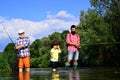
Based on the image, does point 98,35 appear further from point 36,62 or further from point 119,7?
point 36,62

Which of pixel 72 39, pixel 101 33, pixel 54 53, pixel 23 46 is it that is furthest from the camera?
pixel 101 33

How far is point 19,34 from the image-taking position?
19500 millimetres

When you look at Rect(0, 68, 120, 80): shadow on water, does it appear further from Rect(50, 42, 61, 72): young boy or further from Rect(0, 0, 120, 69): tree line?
Rect(0, 0, 120, 69): tree line

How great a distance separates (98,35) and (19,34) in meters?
43.5

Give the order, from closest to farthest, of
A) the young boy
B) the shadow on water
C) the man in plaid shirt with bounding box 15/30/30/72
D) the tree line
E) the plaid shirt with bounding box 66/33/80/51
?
the shadow on water → the man in plaid shirt with bounding box 15/30/30/72 → the plaid shirt with bounding box 66/33/80/51 → the young boy → the tree line

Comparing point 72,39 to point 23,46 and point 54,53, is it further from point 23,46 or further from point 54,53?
point 54,53

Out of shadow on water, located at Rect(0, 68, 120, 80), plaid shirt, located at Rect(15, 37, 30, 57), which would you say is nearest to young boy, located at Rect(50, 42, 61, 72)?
shadow on water, located at Rect(0, 68, 120, 80)

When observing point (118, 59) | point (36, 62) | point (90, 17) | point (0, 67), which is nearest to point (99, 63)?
point (118, 59)

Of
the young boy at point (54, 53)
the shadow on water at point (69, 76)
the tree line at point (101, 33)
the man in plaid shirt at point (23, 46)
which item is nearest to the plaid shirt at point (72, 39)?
the shadow on water at point (69, 76)

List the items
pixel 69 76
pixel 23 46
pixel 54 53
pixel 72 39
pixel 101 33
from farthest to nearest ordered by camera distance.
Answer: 1. pixel 101 33
2. pixel 54 53
3. pixel 72 39
4. pixel 23 46
5. pixel 69 76

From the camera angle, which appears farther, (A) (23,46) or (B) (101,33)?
(B) (101,33)

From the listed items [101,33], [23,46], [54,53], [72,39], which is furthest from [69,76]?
[101,33]

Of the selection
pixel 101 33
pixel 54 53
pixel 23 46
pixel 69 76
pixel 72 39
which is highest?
pixel 101 33

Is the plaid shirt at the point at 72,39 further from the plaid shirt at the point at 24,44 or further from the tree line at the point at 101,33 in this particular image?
the tree line at the point at 101,33
